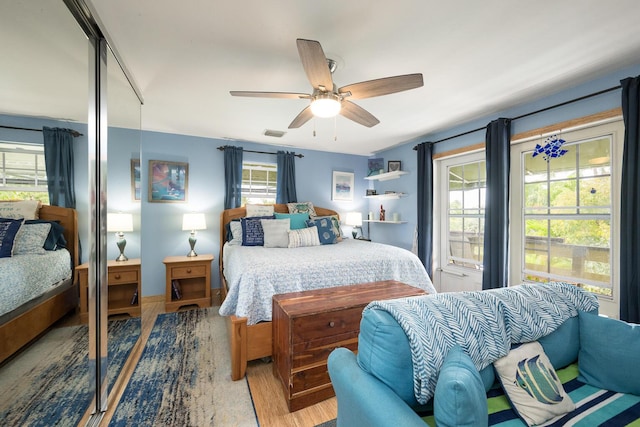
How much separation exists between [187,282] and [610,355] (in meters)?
3.99

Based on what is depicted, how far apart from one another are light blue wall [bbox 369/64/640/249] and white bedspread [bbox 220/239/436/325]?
1603mm

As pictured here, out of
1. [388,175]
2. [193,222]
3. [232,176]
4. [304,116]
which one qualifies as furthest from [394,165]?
[193,222]

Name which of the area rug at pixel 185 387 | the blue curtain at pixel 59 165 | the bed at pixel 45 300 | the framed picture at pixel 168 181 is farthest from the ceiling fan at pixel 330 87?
the framed picture at pixel 168 181

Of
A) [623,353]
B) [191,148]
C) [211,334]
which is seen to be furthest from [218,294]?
[623,353]

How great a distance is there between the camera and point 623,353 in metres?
1.15

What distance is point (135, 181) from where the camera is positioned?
234 centimetres

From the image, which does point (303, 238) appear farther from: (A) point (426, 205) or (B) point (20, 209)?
(B) point (20, 209)

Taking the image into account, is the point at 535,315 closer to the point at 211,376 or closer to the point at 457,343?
the point at 457,343

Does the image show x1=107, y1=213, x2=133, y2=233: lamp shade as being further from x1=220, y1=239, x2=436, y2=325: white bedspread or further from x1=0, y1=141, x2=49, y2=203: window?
x1=220, y1=239, x2=436, y2=325: white bedspread

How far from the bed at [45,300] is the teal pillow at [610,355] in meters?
2.46

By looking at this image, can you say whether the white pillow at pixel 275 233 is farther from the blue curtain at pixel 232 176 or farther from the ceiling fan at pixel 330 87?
the ceiling fan at pixel 330 87

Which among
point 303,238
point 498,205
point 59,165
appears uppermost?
point 59,165

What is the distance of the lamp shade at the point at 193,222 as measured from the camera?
351 centimetres

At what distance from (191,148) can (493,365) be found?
4.20 metres
